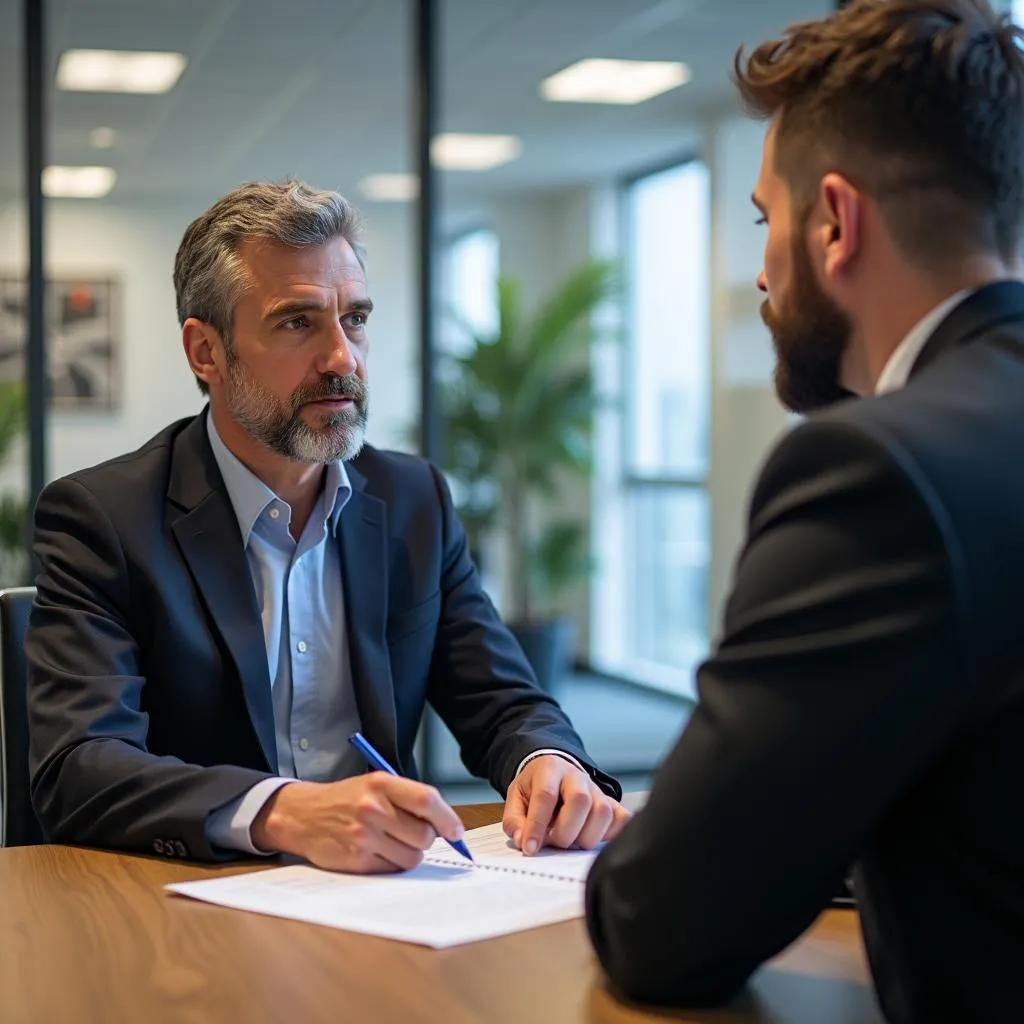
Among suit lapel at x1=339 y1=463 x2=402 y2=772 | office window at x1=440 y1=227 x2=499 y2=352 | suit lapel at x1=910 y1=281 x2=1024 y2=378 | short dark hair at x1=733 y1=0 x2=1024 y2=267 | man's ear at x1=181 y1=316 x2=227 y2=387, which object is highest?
office window at x1=440 y1=227 x2=499 y2=352

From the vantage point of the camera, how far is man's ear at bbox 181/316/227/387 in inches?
85.4

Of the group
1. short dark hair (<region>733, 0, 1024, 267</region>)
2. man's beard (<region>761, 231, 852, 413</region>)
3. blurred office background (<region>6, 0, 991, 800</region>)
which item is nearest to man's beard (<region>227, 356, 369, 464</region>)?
man's beard (<region>761, 231, 852, 413</region>)

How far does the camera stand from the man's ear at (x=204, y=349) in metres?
2.17

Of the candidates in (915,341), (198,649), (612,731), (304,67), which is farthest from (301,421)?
(612,731)

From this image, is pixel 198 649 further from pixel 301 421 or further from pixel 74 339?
pixel 74 339

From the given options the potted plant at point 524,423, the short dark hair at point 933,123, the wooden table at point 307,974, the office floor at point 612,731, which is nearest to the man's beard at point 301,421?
the wooden table at point 307,974

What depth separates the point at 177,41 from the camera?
491 cm

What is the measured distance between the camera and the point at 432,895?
4.33ft

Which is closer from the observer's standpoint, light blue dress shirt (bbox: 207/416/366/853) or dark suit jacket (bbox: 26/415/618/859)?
dark suit jacket (bbox: 26/415/618/859)

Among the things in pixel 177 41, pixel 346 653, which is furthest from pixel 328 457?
pixel 177 41

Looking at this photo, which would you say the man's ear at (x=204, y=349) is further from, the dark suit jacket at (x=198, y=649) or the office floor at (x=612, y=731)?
the office floor at (x=612, y=731)

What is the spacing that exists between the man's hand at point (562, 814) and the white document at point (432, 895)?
0.08 ft

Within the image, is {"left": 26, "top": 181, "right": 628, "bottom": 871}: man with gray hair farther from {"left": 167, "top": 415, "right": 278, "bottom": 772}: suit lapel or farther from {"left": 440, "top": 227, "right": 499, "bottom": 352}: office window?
{"left": 440, "top": 227, "right": 499, "bottom": 352}: office window

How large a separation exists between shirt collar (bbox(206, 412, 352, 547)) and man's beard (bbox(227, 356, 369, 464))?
0.04m
